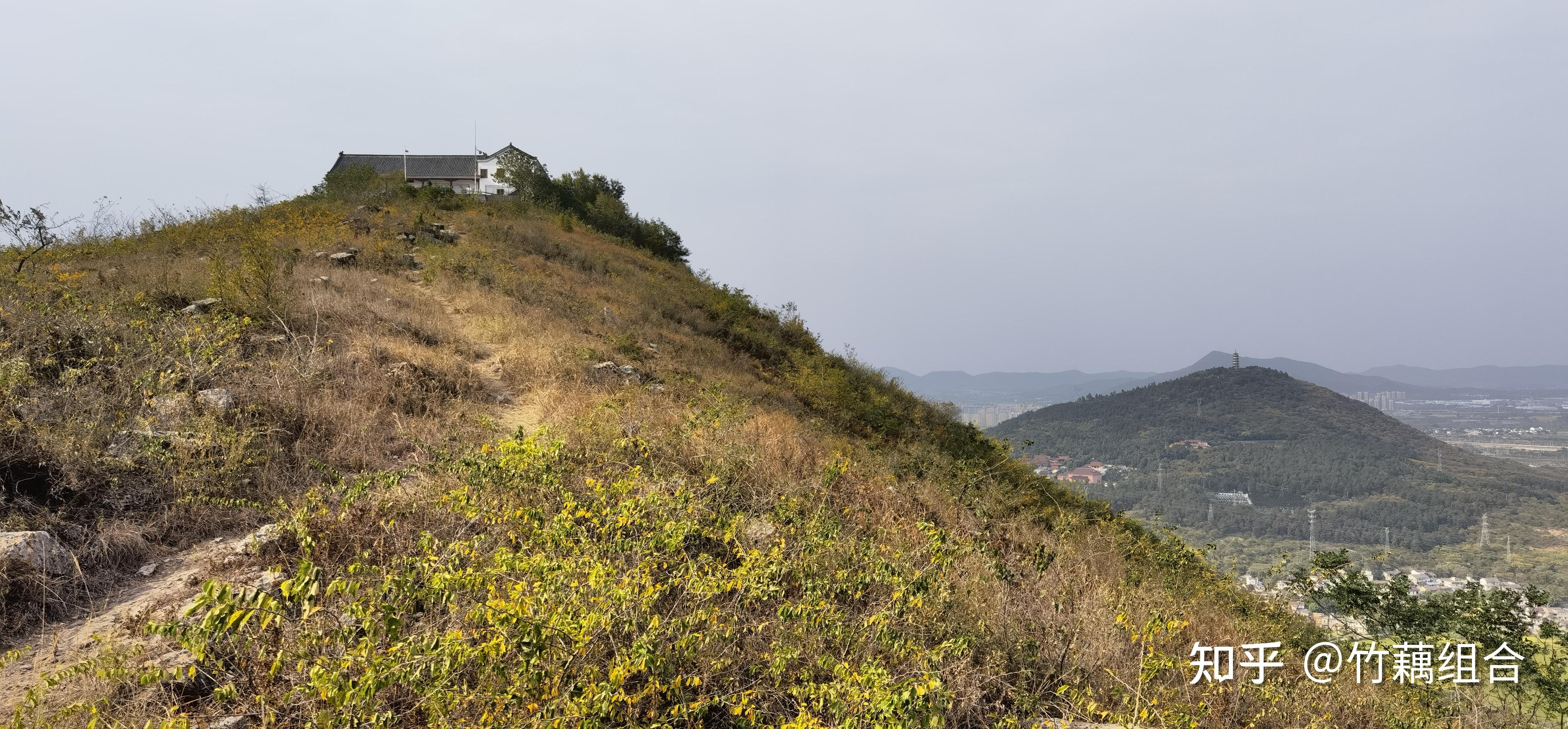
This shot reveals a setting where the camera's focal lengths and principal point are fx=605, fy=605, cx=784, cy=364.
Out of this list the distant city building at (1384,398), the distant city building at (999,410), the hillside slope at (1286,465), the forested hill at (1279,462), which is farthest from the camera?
the distant city building at (1384,398)

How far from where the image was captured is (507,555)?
3314 millimetres

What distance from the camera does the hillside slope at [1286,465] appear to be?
36531 mm

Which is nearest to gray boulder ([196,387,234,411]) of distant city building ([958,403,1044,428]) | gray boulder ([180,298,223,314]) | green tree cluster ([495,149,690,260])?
gray boulder ([180,298,223,314])

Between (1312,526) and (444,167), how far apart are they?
62.5 metres

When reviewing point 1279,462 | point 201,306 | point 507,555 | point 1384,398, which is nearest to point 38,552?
point 507,555

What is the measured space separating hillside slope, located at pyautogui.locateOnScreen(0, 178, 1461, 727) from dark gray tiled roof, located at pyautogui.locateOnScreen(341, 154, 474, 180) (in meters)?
41.3

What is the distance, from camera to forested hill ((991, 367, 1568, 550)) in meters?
37.8

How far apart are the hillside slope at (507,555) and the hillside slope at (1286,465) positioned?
21099 millimetres

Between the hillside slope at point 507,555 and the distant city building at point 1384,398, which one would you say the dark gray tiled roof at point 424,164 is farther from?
the distant city building at point 1384,398

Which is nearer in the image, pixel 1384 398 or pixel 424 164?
pixel 424 164

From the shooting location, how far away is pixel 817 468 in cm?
644

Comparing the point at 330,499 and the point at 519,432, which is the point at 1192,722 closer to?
the point at 519,432

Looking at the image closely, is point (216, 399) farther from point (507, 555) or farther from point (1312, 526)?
point (1312, 526)

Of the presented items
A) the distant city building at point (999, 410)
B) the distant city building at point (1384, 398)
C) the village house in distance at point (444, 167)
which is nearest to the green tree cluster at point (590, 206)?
the village house in distance at point (444, 167)
